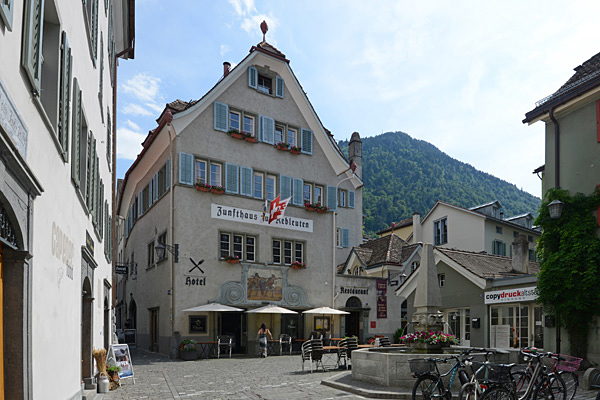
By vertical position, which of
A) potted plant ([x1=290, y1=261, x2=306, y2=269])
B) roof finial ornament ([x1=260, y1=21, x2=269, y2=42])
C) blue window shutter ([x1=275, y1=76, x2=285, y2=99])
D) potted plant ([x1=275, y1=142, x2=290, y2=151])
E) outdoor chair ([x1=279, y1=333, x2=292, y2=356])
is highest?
roof finial ornament ([x1=260, y1=21, x2=269, y2=42])

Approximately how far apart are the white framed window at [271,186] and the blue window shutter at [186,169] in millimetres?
4030

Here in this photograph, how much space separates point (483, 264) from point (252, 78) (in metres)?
14.3

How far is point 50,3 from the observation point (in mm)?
6102

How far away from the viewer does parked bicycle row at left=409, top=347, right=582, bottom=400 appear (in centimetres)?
838

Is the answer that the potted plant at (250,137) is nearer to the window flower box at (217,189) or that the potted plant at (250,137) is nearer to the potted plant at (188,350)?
the window flower box at (217,189)

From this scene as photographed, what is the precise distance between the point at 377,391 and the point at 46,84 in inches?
335

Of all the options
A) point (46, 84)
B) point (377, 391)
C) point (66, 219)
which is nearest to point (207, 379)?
point (377, 391)

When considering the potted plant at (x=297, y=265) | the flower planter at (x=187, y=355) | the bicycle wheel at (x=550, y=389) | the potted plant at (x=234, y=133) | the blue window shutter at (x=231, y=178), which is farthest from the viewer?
the potted plant at (x=297, y=265)

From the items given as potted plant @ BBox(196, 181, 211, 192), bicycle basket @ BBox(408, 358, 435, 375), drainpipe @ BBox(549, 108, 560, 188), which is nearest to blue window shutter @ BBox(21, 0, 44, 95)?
bicycle basket @ BBox(408, 358, 435, 375)

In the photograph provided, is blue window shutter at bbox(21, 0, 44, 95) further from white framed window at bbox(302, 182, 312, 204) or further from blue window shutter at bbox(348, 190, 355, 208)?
blue window shutter at bbox(348, 190, 355, 208)

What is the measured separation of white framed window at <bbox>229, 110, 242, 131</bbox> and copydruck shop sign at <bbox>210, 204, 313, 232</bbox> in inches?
155

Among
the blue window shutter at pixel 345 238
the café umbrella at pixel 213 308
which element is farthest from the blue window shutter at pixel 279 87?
the blue window shutter at pixel 345 238

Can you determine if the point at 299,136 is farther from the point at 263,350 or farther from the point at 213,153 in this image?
the point at 263,350

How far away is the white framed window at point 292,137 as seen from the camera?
27562 mm
